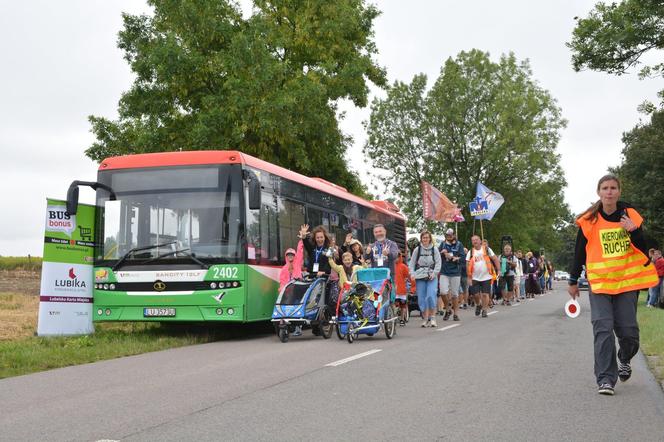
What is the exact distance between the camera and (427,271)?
15.9 meters

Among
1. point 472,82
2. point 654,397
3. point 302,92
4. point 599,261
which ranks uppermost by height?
point 472,82

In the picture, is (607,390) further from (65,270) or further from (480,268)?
(480,268)

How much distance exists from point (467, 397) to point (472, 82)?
162ft

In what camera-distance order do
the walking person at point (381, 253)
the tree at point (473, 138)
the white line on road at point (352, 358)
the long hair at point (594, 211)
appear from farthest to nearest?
the tree at point (473, 138) → the walking person at point (381, 253) → the white line on road at point (352, 358) → the long hair at point (594, 211)

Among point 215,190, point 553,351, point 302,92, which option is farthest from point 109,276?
point 302,92

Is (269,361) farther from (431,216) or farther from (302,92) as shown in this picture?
(431,216)

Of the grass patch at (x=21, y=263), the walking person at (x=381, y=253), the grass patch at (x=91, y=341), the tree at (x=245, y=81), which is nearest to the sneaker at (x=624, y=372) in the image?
the grass patch at (x=91, y=341)

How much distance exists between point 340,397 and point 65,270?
26.8ft

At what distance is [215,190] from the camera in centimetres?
1370

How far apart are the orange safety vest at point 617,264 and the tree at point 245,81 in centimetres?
1761

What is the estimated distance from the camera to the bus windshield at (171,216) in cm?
1357

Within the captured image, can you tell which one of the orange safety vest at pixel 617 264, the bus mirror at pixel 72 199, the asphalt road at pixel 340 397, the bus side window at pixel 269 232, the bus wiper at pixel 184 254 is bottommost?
the asphalt road at pixel 340 397

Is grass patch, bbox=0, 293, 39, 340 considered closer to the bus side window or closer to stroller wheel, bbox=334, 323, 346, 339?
the bus side window

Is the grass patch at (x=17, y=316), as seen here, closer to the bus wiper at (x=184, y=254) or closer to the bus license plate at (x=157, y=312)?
the bus license plate at (x=157, y=312)
